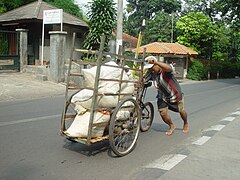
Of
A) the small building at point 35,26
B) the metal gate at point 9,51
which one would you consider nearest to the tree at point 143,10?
the small building at point 35,26

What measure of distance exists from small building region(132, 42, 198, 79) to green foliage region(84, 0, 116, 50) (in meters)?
5.13

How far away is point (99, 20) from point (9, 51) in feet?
20.6

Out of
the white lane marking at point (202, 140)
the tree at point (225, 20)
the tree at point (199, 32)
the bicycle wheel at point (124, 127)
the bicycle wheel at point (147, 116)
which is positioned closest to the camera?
the bicycle wheel at point (124, 127)

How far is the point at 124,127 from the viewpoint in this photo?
16.7 ft

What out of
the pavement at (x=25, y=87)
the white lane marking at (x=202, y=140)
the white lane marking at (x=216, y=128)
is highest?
the pavement at (x=25, y=87)

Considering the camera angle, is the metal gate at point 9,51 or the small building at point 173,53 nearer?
the metal gate at point 9,51

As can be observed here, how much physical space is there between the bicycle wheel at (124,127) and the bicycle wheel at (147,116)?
1252 mm

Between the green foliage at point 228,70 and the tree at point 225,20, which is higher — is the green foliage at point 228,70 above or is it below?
Answer: below

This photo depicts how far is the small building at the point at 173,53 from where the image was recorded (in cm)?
2620

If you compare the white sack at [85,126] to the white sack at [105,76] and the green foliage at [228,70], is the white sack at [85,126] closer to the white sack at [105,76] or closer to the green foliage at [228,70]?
the white sack at [105,76]

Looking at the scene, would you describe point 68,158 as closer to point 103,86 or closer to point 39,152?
point 39,152

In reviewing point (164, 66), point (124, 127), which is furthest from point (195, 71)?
point (124, 127)

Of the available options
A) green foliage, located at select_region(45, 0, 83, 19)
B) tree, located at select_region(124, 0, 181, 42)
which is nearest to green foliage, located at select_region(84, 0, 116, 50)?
green foliage, located at select_region(45, 0, 83, 19)

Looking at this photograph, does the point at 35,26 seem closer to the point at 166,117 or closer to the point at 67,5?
the point at 67,5
